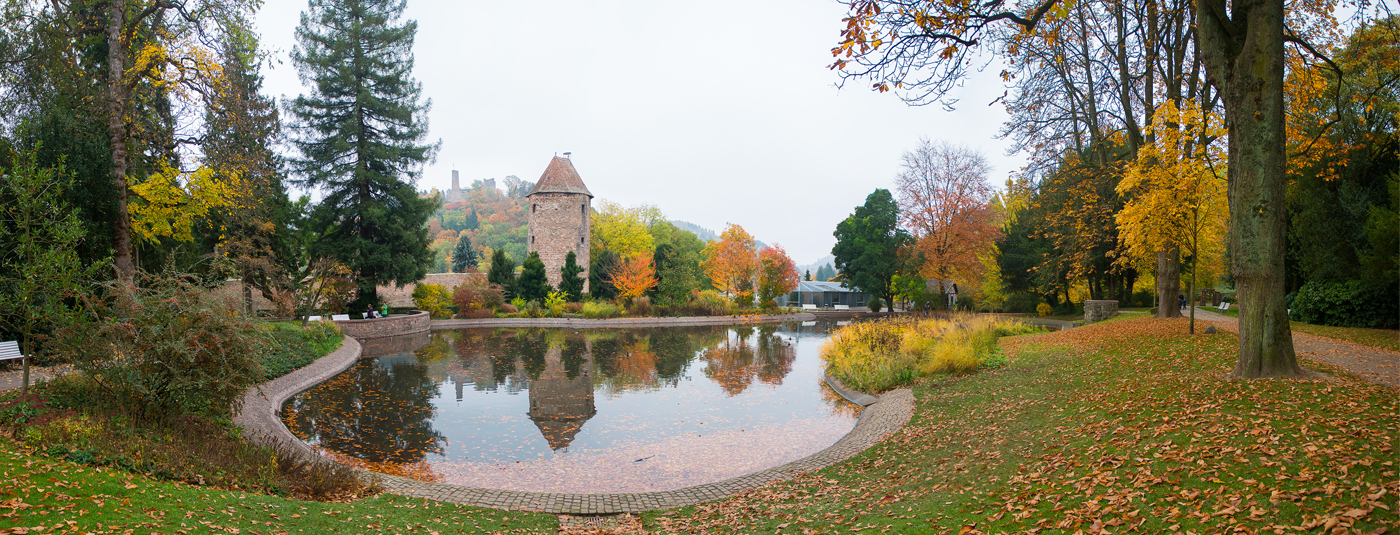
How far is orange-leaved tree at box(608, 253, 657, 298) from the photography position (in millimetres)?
27266

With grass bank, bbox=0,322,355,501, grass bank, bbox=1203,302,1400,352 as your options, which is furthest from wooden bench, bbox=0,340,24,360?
grass bank, bbox=1203,302,1400,352

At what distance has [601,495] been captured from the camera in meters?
5.43

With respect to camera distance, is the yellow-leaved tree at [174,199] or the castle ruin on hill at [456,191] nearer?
the yellow-leaved tree at [174,199]

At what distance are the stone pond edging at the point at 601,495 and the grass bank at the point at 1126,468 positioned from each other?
0.92 feet

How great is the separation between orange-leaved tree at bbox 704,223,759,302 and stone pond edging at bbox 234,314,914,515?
72.5 feet

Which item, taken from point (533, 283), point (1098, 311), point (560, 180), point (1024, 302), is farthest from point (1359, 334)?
point (560, 180)

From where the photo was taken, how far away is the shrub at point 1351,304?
11.7 m

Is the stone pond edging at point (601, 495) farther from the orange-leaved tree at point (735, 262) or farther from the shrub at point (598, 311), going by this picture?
the orange-leaved tree at point (735, 262)

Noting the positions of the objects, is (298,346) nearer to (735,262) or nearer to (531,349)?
(531,349)

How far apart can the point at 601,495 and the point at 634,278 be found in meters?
22.1

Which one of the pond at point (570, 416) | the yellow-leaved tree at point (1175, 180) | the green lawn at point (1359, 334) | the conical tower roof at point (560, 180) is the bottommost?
the pond at point (570, 416)

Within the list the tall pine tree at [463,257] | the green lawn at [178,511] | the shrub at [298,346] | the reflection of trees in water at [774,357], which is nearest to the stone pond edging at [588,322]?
the reflection of trees in water at [774,357]

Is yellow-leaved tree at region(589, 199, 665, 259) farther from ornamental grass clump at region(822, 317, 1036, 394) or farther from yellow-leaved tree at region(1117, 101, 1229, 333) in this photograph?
yellow-leaved tree at region(1117, 101, 1229, 333)

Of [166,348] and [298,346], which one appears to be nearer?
[166,348]
